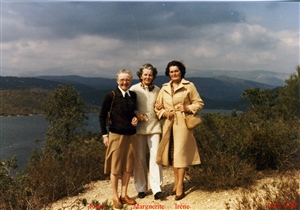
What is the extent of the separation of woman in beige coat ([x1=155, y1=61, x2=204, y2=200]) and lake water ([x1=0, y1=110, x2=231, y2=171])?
889 inches

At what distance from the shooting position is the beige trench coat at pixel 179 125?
402cm

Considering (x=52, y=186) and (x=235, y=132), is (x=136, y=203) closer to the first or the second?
(x=52, y=186)

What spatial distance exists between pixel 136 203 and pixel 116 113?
53.3 inches

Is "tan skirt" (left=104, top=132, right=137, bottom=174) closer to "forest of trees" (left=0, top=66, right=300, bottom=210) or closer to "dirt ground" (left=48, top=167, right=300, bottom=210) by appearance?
"dirt ground" (left=48, top=167, right=300, bottom=210)

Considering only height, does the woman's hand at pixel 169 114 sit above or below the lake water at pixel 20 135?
above

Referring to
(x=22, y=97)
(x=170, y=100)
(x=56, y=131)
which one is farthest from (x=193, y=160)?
(x=22, y=97)

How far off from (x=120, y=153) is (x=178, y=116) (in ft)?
3.10

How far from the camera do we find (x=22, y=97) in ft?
231

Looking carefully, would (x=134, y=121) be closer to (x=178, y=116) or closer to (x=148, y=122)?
(x=148, y=122)

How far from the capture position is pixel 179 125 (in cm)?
404

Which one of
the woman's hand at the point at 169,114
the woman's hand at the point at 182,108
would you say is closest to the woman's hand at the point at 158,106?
the woman's hand at the point at 169,114

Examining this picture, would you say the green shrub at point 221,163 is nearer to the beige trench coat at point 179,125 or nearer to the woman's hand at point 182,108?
the beige trench coat at point 179,125

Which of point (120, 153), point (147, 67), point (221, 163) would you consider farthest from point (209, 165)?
point (147, 67)

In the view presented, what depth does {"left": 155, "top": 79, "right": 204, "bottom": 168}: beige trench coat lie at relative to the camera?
158 inches
